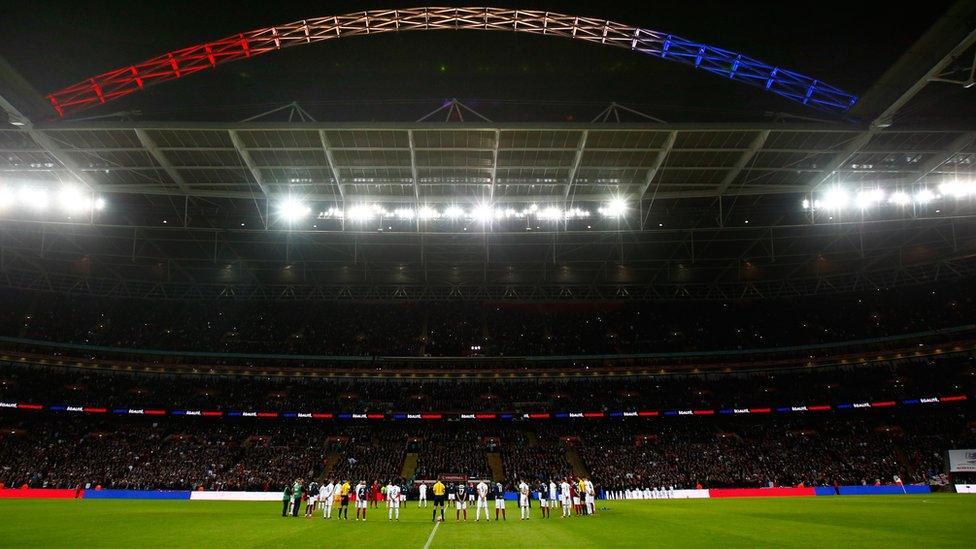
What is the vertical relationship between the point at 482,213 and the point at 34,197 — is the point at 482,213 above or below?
below

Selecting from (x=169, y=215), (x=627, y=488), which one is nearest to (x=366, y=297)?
(x=169, y=215)

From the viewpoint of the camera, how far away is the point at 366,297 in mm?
57250

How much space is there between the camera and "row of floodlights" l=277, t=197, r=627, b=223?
A: 33969mm

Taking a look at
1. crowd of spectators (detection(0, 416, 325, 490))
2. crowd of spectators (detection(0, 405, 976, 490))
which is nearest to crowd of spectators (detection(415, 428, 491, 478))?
crowd of spectators (detection(0, 405, 976, 490))

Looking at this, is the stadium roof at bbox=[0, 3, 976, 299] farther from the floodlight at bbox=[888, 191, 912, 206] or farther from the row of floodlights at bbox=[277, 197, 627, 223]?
the floodlight at bbox=[888, 191, 912, 206]

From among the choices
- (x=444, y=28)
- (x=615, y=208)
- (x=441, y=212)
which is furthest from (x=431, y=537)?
(x=615, y=208)

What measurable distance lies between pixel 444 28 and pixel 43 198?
2422 cm

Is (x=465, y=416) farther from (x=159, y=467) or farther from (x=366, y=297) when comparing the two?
(x=159, y=467)

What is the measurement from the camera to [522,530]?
19.8 m

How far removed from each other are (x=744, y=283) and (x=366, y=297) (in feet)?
111

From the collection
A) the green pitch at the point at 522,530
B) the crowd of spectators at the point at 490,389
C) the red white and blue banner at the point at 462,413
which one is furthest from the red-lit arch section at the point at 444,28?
the crowd of spectators at the point at 490,389

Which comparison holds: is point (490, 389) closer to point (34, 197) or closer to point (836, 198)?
point (836, 198)

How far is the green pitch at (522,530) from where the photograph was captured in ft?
51.3

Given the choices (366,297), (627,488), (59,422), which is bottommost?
(627,488)
